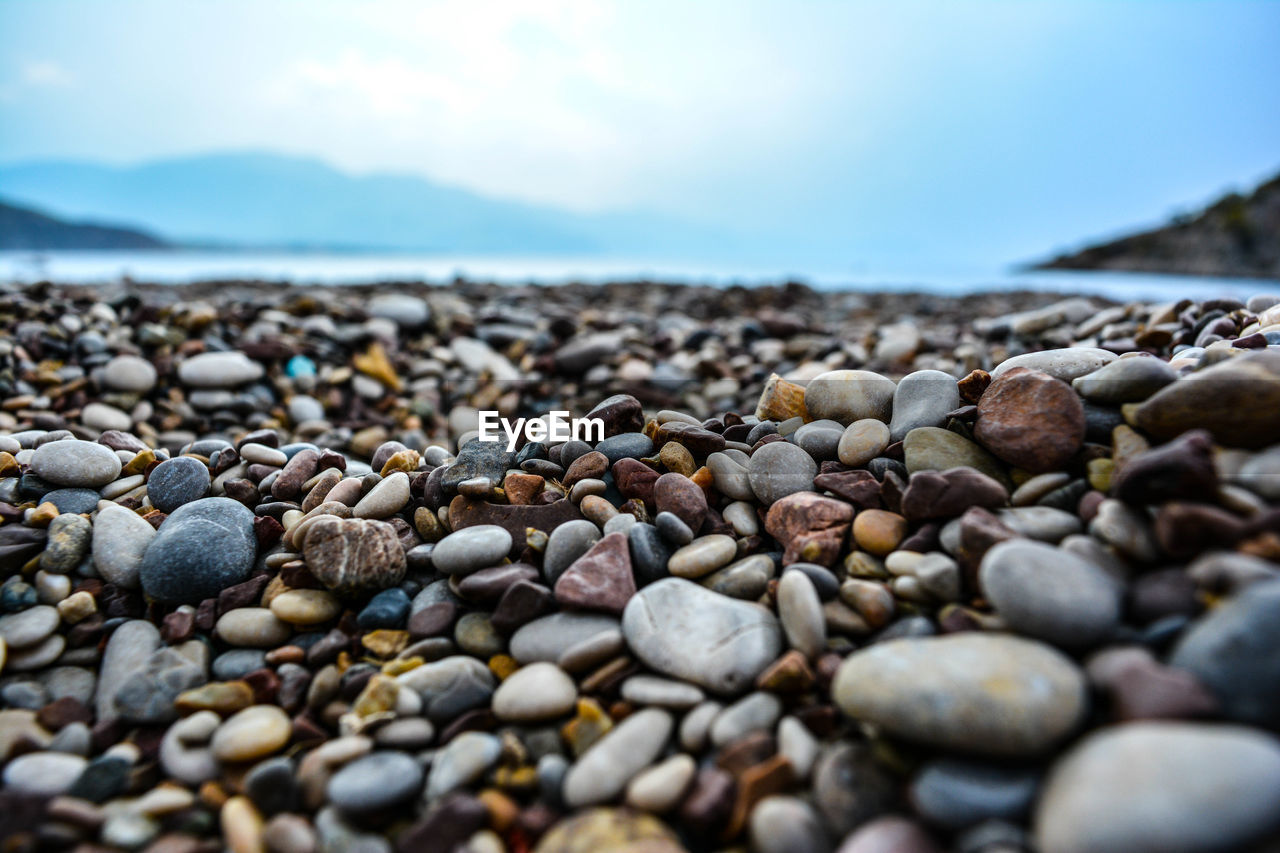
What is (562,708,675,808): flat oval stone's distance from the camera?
3.88ft

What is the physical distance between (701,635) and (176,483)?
5.75 ft

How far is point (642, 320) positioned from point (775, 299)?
2445 millimetres

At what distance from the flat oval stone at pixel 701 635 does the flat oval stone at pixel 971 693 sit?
217 millimetres

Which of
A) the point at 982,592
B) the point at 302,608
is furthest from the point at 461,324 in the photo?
the point at 982,592

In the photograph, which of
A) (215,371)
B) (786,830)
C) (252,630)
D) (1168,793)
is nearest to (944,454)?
(1168,793)

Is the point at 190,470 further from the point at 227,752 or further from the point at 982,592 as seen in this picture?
the point at 982,592

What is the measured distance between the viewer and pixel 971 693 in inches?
42.7

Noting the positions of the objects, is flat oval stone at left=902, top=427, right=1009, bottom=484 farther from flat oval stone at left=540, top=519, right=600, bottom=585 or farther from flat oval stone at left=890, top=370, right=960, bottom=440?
flat oval stone at left=540, top=519, right=600, bottom=585

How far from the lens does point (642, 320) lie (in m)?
5.81

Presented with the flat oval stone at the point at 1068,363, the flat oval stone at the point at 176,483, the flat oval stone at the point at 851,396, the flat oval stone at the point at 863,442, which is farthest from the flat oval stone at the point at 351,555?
the flat oval stone at the point at 1068,363

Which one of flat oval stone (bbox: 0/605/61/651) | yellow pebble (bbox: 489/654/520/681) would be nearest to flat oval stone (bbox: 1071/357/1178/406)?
yellow pebble (bbox: 489/654/520/681)

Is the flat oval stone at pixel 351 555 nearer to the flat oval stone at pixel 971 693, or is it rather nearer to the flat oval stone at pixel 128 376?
the flat oval stone at pixel 971 693

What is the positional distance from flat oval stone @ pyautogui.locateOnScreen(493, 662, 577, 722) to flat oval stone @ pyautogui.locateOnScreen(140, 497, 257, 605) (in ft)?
3.02

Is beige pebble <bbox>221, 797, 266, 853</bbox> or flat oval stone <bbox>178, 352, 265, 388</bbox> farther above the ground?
flat oval stone <bbox>178, 352, 265, 388</bbox>
